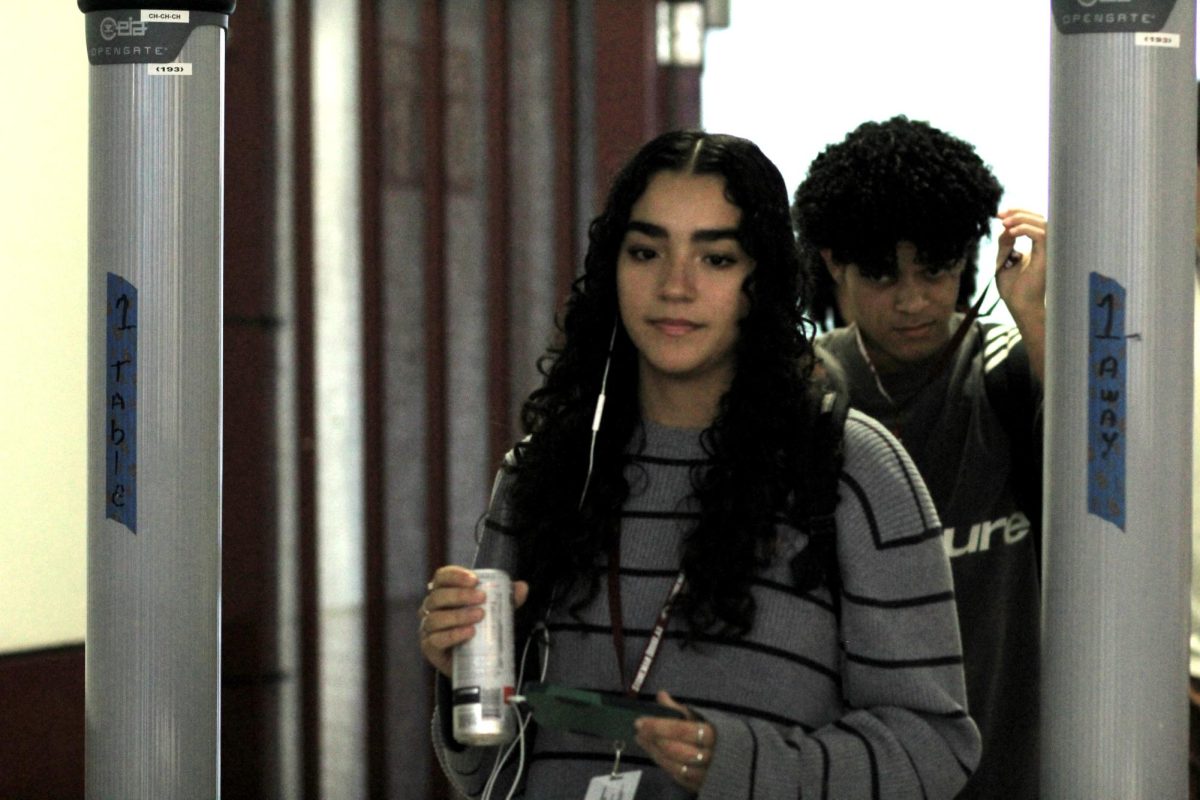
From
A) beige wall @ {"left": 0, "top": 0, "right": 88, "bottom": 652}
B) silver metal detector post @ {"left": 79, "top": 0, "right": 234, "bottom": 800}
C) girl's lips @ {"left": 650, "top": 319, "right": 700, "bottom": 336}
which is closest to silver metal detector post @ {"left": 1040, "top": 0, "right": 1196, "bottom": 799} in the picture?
girl's lips @ {"left": 650, "top": 319, "right": 700, "bottom": 336}

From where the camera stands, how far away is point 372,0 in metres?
3.42

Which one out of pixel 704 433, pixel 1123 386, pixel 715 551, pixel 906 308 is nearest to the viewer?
pixel 1123 386

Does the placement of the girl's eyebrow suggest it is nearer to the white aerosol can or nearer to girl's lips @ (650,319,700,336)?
girl's lips @ (650,319,700,336)

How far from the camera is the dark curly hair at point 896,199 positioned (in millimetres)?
2178

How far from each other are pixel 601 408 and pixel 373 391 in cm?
174

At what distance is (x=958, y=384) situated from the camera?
2.15 meters

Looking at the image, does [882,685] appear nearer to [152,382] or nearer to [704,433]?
[704,433]

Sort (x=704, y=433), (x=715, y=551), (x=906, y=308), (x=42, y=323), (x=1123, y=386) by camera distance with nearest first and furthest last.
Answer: (x=1123, y=386)
(x=715, y=551)
(x=704, y=433)
(x=906, y=308)
(x=42, y=323)

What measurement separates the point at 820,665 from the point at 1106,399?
39 cm

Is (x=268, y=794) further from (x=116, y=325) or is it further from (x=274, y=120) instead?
(x=116, y=325)

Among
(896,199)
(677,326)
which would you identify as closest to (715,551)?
(677,326)

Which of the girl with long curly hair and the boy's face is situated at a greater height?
the boy's face

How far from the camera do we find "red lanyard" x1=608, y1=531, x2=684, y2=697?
165 cm

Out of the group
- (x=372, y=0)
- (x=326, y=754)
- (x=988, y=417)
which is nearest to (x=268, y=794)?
(x=326, y=754)
